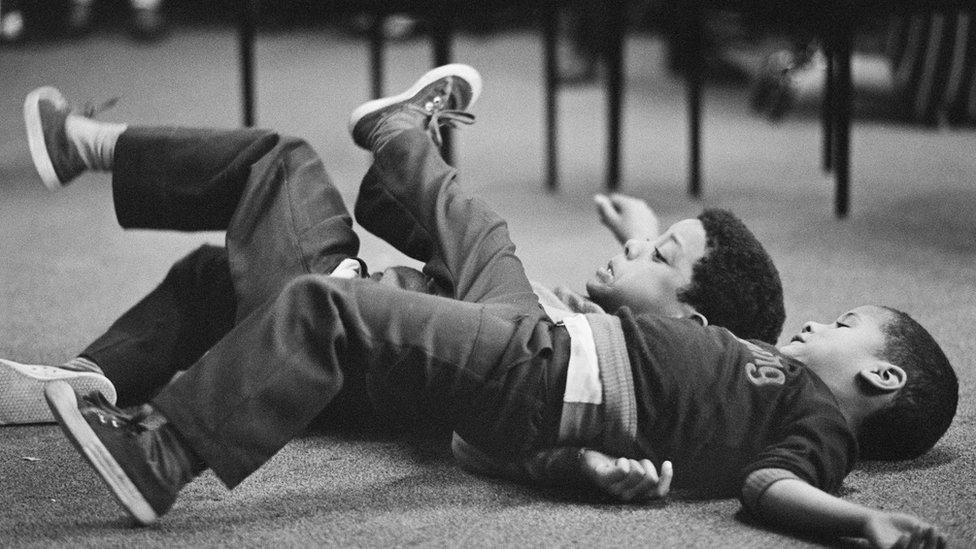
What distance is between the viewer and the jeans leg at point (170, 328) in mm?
1222

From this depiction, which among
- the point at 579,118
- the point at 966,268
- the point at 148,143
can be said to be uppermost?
the point at 148,143

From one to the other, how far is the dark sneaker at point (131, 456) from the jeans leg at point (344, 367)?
0.8 inches

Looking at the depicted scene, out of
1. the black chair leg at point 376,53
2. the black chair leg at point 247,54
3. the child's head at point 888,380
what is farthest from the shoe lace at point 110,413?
the black chair leg at point 376,53

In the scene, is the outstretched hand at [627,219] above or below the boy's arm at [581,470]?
above

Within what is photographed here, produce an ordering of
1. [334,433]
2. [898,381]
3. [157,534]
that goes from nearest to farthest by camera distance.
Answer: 1. [157,534]
2. [898,381]
3. [334,433]

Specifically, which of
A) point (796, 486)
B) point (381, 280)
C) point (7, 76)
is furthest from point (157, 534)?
point (7, 76)

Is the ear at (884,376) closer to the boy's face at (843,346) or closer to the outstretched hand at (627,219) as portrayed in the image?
the boy's face at (843,346)

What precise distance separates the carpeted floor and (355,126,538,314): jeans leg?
17 centimetres

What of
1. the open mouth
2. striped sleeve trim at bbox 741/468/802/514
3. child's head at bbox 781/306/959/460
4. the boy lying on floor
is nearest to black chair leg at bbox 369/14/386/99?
the open mouth

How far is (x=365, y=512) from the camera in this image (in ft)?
3.06

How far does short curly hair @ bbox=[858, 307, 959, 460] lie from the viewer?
1.03 m

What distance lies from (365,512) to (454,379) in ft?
0.42

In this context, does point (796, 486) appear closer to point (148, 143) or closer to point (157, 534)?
point (157, 534)

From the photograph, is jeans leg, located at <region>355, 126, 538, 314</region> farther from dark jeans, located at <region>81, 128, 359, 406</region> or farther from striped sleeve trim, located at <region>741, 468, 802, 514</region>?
striped sleeve trim, located at <region>741, 468, 802, 514</region>
